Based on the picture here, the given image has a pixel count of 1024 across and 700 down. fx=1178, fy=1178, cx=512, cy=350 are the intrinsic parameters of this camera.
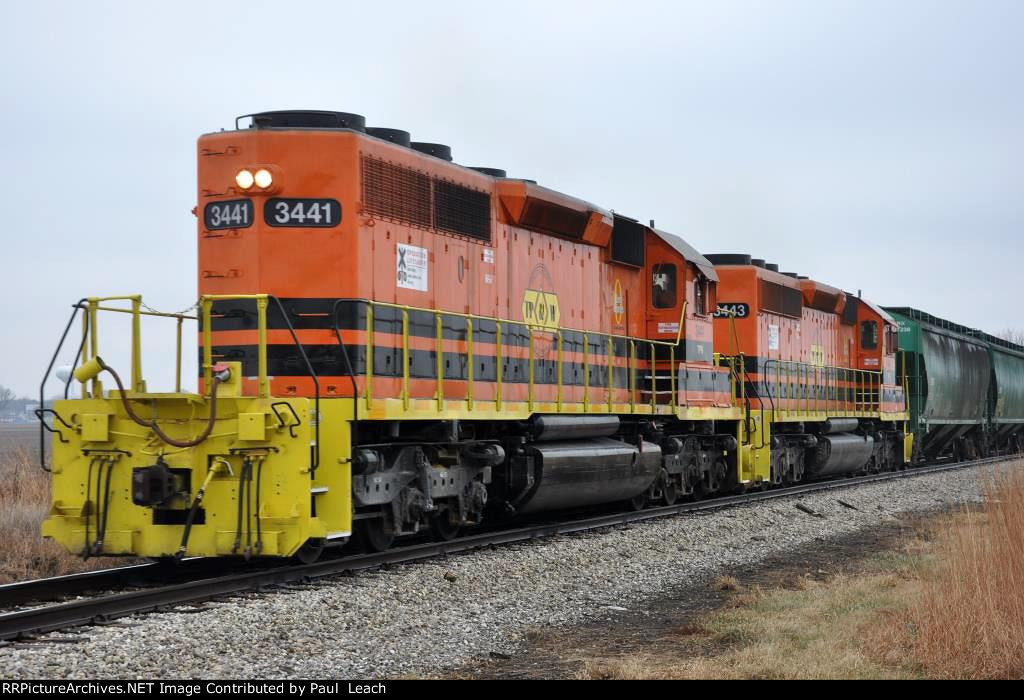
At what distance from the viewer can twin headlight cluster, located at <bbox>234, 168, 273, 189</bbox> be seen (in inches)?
427

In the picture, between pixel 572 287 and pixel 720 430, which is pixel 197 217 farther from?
pixel 720 430

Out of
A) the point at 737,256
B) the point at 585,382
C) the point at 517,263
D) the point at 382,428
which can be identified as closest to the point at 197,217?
the point at 382,428

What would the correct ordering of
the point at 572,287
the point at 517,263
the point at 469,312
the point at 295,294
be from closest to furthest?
the point at 295,294 → the point at 469,312 → the point at 517,263 → the point at 572,287

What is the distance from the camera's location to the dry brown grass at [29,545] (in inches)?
424

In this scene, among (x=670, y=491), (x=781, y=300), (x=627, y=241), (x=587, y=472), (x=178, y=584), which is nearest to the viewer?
(x=178, y=584)

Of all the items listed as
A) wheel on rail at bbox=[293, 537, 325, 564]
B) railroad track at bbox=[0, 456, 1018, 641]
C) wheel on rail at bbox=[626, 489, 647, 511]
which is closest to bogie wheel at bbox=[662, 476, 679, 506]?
wheel on rail at bbox=[626, 489, 647, 511]

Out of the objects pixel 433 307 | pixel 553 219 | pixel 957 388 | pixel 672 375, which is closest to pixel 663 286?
pixel 672 375

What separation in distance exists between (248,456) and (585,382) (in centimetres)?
593

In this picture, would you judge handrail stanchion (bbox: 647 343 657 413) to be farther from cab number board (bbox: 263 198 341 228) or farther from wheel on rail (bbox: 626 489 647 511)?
cab number board (bbox: 263 198 341 228)

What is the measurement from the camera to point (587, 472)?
1433cm

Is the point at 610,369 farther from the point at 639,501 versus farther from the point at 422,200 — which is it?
the point at 422,200

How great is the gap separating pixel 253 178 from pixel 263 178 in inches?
3.7

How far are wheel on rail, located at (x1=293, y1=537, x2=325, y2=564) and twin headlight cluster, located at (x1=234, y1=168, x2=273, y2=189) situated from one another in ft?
10.7

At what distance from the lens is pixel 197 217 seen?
11281 mm
